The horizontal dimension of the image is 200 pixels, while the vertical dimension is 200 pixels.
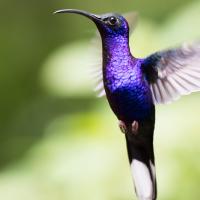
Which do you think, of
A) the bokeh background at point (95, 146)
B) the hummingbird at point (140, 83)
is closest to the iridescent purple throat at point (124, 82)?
the hummingbird at point (140, 83)

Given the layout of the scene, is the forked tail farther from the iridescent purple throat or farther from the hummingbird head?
the hummingbird head

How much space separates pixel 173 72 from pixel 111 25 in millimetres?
Result: 162

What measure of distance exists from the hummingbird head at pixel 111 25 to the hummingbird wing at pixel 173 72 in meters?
0.07

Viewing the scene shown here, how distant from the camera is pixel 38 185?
2.21 m

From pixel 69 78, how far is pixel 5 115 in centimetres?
136

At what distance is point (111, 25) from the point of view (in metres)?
0.80

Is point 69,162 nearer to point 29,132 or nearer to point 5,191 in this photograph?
point 5,191

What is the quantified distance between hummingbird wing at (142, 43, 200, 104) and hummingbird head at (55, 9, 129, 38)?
0.07 meters

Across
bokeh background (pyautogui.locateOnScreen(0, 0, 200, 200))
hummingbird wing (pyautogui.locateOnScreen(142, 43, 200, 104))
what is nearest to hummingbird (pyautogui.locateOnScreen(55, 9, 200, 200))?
hummingbird wing (pyautogui.locateOnScreen(142, 43, 200, 104))

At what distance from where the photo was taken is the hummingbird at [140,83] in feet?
2.61

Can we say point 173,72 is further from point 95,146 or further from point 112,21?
point 95,146

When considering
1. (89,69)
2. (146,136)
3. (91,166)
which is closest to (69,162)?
(91,166)

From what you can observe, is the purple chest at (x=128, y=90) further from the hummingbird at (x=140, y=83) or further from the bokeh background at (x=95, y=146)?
the bokeh background at (x=95, y=146)

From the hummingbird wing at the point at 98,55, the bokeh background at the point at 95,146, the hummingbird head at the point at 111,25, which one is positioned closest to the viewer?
the hummingbird head at the point at 111,25
